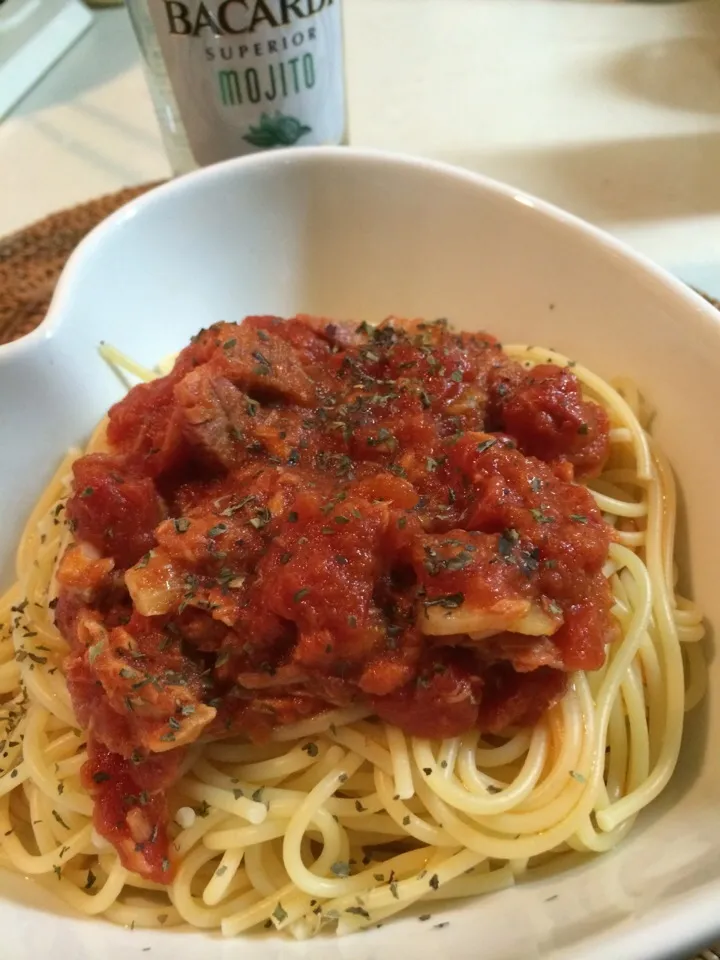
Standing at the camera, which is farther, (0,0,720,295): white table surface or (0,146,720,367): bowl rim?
(0,0,720,295): white table surface

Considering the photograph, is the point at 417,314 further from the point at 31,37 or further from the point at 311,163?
the point at 31,37

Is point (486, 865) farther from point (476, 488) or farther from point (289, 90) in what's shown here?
point (289, 90)

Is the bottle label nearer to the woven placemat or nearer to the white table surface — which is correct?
the woven placemat

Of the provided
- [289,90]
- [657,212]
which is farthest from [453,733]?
[657,212]

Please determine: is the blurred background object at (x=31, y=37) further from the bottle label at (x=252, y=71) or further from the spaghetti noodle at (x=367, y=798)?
the spaghetti noodle at (x=367, y=798)

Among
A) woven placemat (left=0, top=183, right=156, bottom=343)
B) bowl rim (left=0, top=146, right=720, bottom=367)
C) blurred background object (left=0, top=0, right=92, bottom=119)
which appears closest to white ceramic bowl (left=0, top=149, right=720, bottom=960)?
bowl rim (left=0, top=146, right=720, bottom=367)
